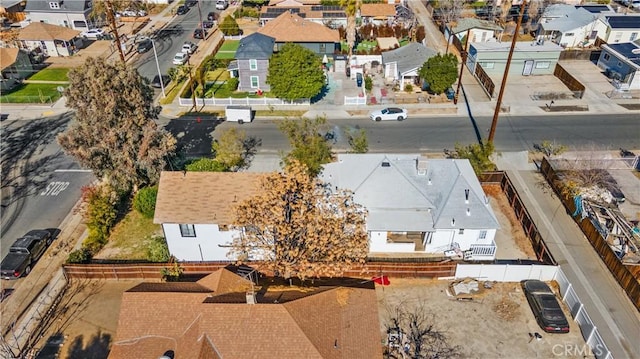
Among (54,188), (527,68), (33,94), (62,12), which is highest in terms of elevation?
(62,12)

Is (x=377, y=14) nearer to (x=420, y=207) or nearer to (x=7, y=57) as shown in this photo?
(x=420, y=207)

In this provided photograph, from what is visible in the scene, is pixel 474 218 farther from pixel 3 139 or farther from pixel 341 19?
pixel 341 19

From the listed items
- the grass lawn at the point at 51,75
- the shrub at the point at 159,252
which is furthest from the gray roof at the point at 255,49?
the shrub at the point at 159,252

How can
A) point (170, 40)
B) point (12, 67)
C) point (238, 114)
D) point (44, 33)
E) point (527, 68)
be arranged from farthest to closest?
point (170, 40) → point (44, 33) → point (527, 68) → point (12, 67) → point (238, 114)

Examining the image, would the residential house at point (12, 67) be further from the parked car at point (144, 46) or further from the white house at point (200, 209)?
the white house at point (200, 209)

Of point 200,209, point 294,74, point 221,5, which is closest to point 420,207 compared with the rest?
point 200,209

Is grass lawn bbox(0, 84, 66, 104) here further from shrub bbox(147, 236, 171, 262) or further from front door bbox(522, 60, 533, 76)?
front door bbox(522, 60, 533, 76)
